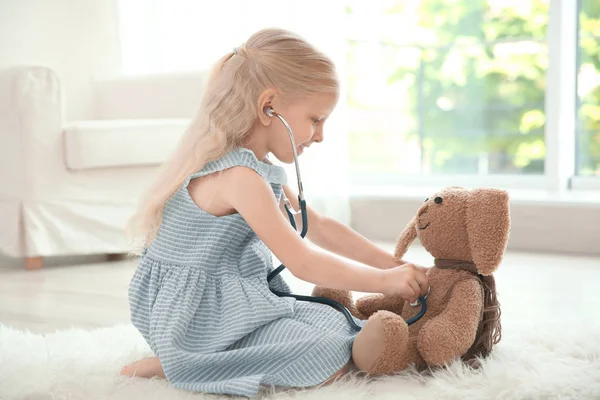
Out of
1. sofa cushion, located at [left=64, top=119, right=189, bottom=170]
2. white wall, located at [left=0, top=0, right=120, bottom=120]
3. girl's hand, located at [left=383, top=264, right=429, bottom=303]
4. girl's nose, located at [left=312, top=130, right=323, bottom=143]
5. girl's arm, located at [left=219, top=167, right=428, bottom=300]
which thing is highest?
white wall, located at [left=0, top=0, right=120, bottom=120]

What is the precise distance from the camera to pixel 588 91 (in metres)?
3.07

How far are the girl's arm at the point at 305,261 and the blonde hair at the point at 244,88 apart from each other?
0.41ft

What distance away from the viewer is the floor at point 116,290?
72.0 inches

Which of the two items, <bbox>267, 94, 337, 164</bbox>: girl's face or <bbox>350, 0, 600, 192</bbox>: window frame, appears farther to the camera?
<bbox>350, 0, 600, 192</bbox>: window frame

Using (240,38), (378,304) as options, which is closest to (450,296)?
(378,304)

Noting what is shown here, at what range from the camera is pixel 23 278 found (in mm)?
2471

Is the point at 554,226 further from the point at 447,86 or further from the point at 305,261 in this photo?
the point at 305,261

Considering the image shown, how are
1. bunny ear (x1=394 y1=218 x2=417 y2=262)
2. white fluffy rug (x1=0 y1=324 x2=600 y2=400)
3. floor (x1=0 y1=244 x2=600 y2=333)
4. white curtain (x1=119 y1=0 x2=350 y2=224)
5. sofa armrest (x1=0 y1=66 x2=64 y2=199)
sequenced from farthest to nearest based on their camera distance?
white curtain (x1=119 y1=0 x2=350 y2=224) < sofa armrest (x1=0 y1=66 x2=64 y2=199) < floor (x1=0 y1=244 x2=600 y2=333) < bunny ear (x1=394 y1=218 x2=417 y2=262) < white fluffy rug (x1=0 y1=324 x2=600 y2=400)

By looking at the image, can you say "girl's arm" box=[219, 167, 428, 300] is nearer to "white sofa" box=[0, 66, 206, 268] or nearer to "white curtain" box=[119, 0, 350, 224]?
"white sofa" box=[0, 66, 206, 268]

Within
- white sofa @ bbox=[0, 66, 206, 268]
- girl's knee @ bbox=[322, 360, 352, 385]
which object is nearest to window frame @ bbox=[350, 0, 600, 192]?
white sofa @ bbox=[0, 66, 206, 268]

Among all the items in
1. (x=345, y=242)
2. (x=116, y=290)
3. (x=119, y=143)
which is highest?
(x=119, y=143)

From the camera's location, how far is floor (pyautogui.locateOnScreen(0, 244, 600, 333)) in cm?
183

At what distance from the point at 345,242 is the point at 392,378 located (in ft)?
1.04

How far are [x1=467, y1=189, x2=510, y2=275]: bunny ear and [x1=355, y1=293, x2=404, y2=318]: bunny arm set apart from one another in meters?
0.19
